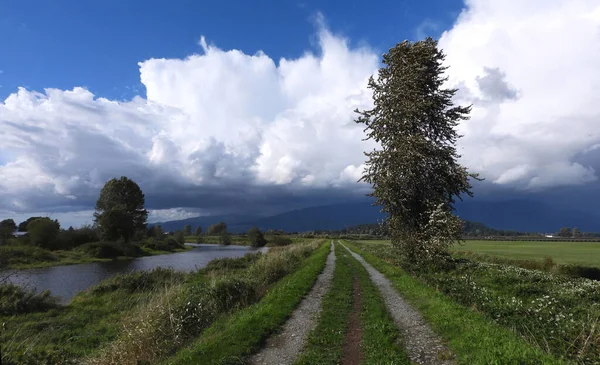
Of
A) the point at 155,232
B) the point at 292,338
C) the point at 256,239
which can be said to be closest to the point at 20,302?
the point at 292,338

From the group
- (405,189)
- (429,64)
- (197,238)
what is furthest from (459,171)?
(197,238)

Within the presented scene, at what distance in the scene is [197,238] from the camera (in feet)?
604

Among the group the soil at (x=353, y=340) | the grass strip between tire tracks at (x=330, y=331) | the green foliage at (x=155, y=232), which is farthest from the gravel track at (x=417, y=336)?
the green foliage at (x=155, y=232)

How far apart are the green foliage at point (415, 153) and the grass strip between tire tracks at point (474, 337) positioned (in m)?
10.7

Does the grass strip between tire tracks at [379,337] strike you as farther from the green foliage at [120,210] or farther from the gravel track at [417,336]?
the green foliage at [120,210]

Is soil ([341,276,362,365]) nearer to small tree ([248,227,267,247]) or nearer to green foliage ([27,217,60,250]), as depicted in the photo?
green foliage ([27,217,60,250])

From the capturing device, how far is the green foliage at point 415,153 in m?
24.1

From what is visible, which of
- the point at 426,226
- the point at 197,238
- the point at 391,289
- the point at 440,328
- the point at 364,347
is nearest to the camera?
the point at 364,347

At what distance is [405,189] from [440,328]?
1512 centimetres

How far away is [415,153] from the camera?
76.4ft

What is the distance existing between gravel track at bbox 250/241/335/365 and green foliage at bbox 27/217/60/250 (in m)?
77.4

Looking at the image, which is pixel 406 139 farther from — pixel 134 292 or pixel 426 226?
pixel 134 292

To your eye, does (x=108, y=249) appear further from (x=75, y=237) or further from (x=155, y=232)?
(x=155, y=232)

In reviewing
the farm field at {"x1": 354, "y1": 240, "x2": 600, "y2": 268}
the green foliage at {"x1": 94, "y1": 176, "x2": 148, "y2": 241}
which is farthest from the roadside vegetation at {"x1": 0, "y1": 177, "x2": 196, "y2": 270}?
the farm field at {"x1": 354, "y1": 240, "x2": 600, "y2": 268}
